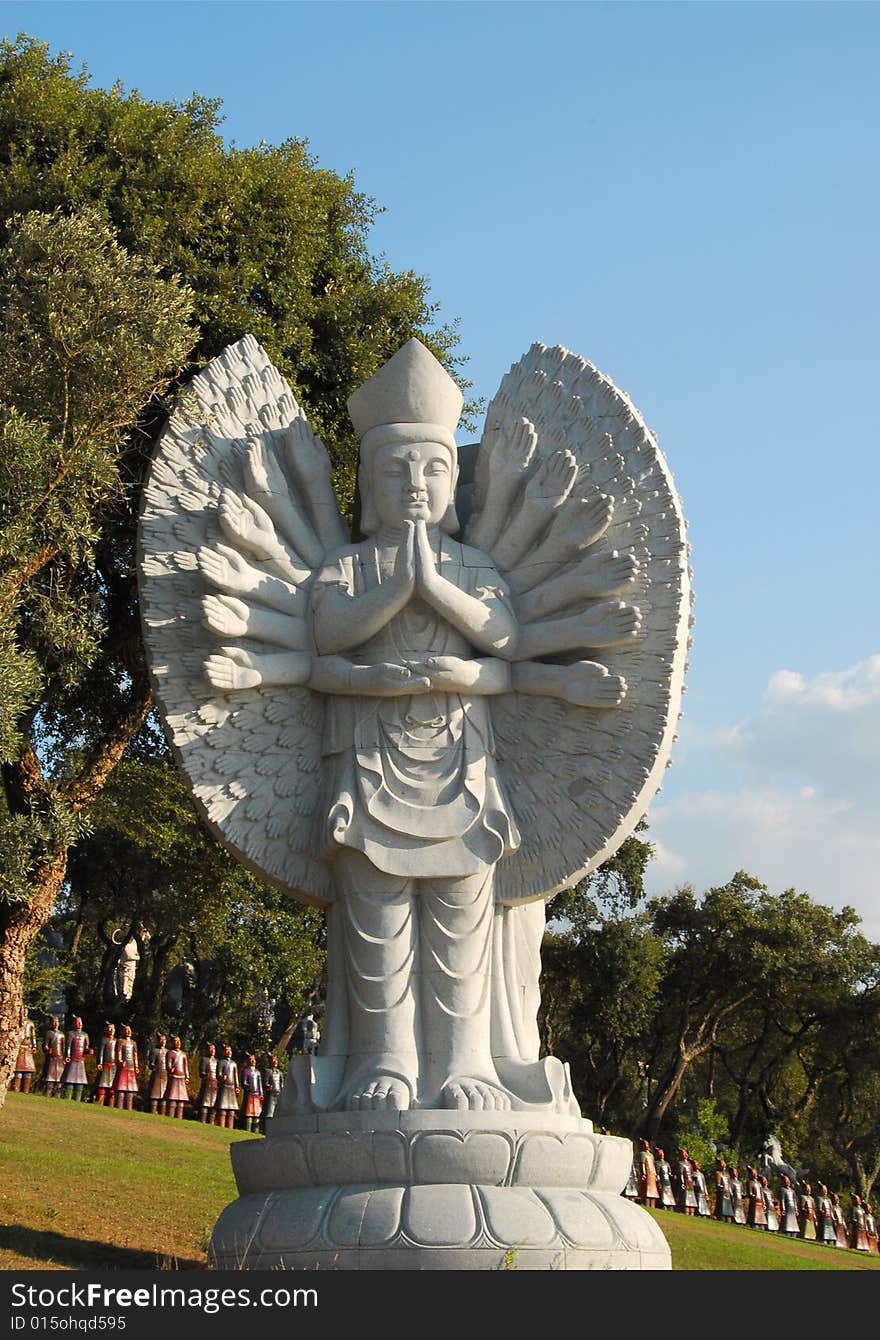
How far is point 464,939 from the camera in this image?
322 inches

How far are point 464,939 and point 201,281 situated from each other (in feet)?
27.1

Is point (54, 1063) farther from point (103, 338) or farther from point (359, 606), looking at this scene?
point (359, 606)

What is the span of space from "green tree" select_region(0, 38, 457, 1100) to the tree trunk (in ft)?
0.07

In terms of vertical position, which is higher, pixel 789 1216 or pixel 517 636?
pixel 517 636

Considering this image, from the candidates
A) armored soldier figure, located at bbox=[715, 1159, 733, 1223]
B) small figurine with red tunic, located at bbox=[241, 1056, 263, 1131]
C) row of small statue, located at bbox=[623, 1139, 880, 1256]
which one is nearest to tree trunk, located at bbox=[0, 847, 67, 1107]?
small figurine with red tunic, located at bbox=[241, 1056, 263, 1131]

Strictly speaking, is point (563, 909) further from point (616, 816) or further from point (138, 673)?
point (616, 816)

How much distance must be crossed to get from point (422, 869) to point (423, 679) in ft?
3.59

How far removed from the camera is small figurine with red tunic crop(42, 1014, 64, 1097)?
20.6 m

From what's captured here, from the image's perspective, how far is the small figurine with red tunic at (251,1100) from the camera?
2245 cm

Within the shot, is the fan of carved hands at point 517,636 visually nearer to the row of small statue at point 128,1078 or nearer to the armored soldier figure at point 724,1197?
the row of small statue at point 128,1078

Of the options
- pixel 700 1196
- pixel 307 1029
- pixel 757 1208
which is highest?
pixel 307 1029

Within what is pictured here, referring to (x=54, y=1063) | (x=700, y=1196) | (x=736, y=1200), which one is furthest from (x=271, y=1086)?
(x=736, y=1200)

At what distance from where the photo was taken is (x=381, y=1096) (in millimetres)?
7609

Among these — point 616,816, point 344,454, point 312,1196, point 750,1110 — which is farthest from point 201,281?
point 750,1110
